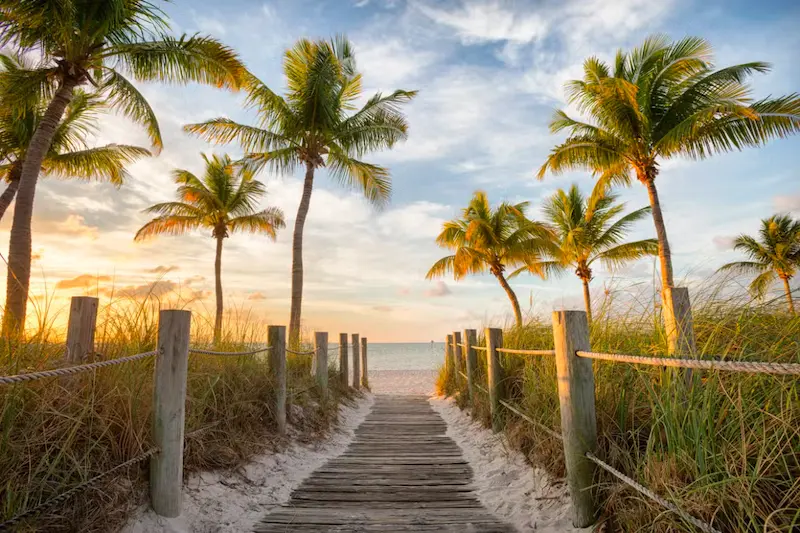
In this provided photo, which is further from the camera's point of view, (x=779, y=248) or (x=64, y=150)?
(x=779, y=248)

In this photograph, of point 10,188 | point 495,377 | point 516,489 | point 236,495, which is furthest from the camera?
point 10,188

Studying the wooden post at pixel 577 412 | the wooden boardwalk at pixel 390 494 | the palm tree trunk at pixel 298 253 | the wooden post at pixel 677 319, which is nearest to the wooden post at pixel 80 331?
the wooden boardwalk at pixel 390 494

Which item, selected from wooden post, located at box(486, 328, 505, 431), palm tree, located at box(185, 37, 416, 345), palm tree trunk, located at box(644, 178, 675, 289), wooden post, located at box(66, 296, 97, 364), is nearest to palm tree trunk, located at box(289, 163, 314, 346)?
palm tree, located at box(185, 37, 416, 345)

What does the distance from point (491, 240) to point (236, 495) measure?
1559 centimetres

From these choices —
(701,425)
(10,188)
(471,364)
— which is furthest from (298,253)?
(701,425)

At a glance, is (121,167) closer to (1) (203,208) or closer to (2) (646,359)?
(1) (203,208)

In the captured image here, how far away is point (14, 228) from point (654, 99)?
16.3 meters

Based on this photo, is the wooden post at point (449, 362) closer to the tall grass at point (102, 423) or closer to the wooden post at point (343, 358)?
the wooden post at point (343, 358)

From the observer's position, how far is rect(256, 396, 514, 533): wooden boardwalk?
Result: 3.29 metres

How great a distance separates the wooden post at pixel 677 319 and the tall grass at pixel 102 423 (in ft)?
11.8

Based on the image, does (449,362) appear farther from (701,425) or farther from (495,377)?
(701,425)

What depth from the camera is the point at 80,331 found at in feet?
10.9

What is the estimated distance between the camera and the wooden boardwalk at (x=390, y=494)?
3285 millimetres

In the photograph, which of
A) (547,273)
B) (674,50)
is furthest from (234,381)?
(547,273)
